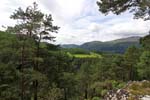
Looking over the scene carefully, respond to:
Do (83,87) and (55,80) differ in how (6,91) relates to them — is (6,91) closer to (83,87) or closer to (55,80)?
(55,80)

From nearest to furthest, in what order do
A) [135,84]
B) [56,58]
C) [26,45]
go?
1. [135,84]
2. [26,45]
3. [56,58]

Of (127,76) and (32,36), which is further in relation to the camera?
(127,76)

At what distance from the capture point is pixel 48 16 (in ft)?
104

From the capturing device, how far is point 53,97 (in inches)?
1348

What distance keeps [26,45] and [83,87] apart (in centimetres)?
4514

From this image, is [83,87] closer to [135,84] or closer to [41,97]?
[41,97]

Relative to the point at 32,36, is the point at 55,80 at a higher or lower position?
lower

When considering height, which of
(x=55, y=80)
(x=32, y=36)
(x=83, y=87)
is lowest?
(x=83, y=87)

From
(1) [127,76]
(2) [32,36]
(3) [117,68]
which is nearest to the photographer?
(2) [32,36]

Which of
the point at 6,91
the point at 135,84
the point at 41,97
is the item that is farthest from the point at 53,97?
the point at 135,84

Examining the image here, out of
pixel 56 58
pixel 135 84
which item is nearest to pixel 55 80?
pixel 56 58

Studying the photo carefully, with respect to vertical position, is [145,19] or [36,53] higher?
[145,19]

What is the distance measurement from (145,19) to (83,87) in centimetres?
4986

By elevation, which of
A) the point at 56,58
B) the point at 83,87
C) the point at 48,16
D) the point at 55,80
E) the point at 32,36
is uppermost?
the point at 48,16
